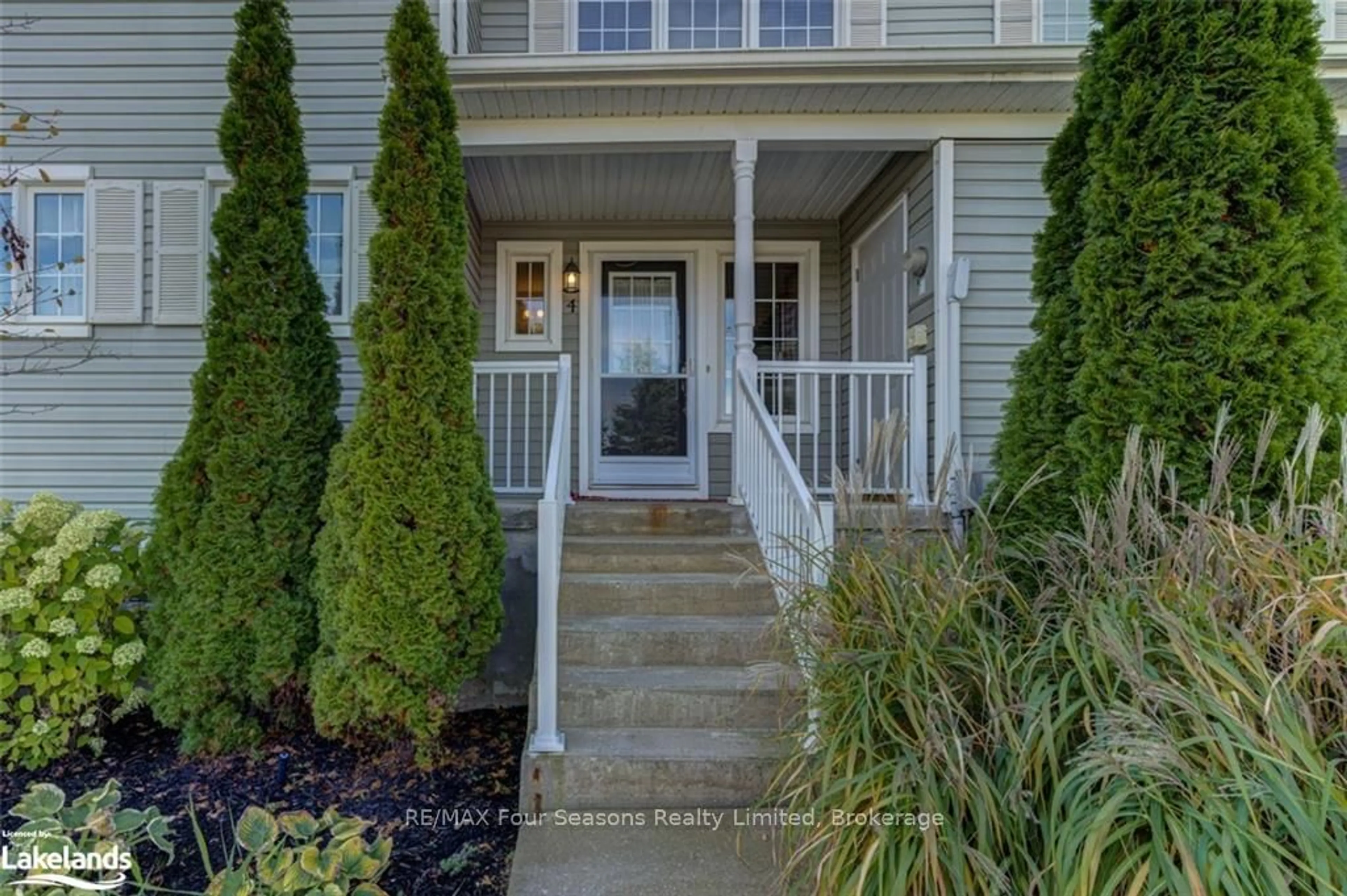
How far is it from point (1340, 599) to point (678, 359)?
4572 millimetres

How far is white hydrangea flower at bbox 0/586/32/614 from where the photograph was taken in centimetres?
304

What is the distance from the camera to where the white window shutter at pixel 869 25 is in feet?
15.6

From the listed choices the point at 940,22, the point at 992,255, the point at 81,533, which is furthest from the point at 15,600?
the point at 940,22

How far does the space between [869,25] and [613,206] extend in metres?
2.20

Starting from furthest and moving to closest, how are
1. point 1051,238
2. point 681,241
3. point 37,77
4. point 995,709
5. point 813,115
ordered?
point 681,241
point 37,77
point 813,115
point 1051,238
point 995,709

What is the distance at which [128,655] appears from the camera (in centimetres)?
318

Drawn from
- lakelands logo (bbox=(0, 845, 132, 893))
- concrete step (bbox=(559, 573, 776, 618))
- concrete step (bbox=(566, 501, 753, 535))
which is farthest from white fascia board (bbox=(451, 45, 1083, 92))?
lakelands logo (bbox=(0, 845, 132, 893))

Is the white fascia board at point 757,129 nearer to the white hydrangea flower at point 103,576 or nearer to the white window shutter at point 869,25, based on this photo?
the white window shutter at point 869,25

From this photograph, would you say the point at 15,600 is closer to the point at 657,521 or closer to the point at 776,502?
→ the point at 657,521

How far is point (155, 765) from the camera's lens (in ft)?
10.1

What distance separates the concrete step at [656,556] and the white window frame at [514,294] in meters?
2.41

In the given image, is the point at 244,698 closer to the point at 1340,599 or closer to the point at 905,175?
the point at 1340,599

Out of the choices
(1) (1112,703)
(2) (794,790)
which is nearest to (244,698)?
(2) (794,790)

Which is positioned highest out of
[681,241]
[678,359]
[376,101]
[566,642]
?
[376,101]
